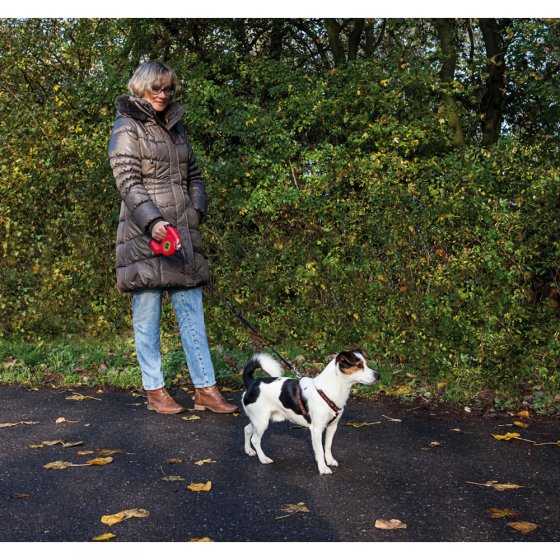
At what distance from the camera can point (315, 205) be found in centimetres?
783

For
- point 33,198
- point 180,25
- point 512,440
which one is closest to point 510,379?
point 512,440

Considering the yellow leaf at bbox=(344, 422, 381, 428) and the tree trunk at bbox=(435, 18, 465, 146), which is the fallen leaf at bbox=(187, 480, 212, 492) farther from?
the tree trunk at bbox=(435, 18, 465, 146)

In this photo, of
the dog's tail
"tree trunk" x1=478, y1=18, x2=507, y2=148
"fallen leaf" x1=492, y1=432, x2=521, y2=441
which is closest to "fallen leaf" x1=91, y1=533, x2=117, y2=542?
the dog's tail

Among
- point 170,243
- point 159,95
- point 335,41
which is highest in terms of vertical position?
point 335,41

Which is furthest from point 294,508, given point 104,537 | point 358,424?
point 358,424

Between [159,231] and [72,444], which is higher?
[159,231]

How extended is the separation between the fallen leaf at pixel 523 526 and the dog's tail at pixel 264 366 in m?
1.78

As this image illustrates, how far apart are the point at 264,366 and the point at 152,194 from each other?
1.65 metres

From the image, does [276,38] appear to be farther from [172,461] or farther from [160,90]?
[172,461]

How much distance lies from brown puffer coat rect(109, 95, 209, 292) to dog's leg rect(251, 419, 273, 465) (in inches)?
56.1

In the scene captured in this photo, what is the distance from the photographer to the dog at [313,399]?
15.1 ft

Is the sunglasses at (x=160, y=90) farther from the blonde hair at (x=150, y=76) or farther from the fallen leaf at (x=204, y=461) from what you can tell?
the fallen leaf at (x=204, y=461)

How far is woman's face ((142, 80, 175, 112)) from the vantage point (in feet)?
17.9

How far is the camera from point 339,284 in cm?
752
